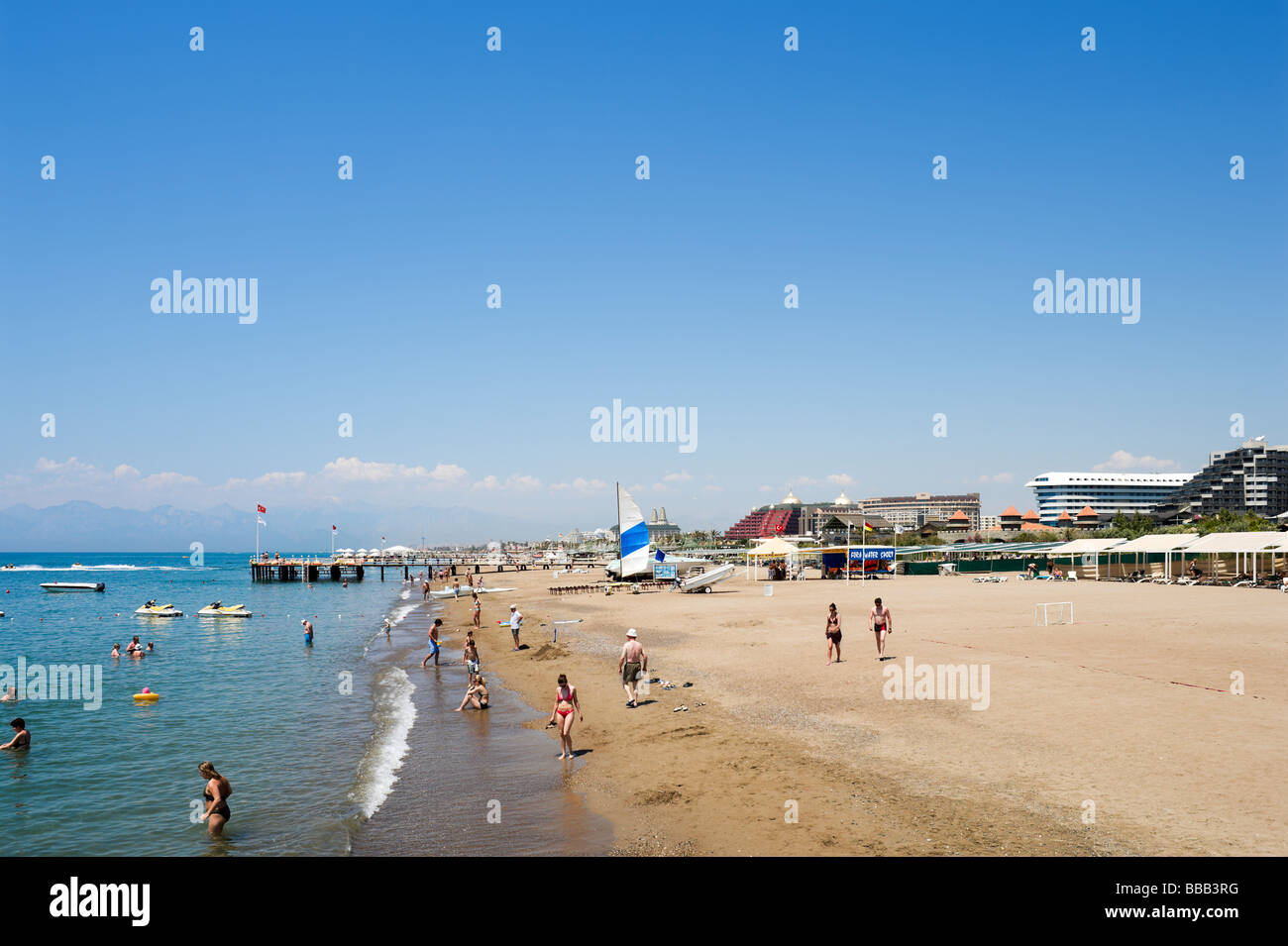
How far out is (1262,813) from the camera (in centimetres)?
925

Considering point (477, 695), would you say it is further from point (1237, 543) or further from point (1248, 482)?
point (1248, 482)

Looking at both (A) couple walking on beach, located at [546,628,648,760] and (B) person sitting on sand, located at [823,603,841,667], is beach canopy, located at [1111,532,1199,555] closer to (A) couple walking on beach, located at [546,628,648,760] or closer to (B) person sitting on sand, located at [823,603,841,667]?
(B) person sitting on sand, located at [823,603,841,667]

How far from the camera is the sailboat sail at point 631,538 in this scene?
59094 mm

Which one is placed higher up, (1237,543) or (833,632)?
(1237,543)

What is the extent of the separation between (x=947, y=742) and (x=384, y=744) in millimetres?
12494

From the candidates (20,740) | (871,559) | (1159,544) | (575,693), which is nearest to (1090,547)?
(1159,544)

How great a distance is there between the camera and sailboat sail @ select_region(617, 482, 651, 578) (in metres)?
59.1

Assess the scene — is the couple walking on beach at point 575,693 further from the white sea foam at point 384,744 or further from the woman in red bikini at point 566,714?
the white sea foam at point 384,744

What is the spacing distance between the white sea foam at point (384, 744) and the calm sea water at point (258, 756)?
51 mm

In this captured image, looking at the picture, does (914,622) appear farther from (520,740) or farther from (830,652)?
(520,740)

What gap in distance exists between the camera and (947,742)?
1351 cm
